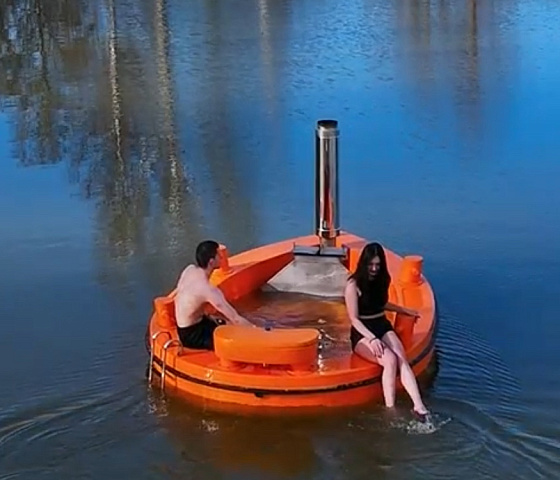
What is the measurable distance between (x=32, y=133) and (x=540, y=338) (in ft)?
24.5

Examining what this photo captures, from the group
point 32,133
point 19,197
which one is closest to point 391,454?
point 19,197

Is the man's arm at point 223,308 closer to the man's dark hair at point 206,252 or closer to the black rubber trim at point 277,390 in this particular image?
the man's dark hair at point 206,252

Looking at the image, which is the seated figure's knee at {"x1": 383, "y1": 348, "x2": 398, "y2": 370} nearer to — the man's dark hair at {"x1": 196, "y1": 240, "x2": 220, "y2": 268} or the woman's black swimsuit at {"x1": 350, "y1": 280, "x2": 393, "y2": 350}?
the woman's black swimsuit at {"x1": 350, "y1": 280, "x2": 393, "y2": 350}

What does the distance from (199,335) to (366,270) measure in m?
Result: 1.10

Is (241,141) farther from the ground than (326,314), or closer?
farther from the ground

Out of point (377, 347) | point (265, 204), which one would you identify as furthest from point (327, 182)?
point (265, 204)

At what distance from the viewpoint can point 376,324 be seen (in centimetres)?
730

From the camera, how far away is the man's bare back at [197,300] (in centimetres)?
729

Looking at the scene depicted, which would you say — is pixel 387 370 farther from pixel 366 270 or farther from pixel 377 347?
pixel 366 270

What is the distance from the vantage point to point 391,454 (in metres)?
6.58

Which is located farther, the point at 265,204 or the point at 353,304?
the point at 265,204

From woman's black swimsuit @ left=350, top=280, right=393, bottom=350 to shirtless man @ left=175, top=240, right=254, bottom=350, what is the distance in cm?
67

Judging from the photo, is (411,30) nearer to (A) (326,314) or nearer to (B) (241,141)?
(B) (241,141)

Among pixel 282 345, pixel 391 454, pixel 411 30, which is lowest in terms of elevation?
pixel 391 454
